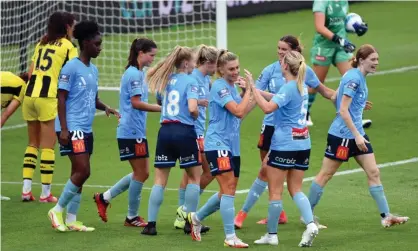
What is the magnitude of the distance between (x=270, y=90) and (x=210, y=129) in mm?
1418

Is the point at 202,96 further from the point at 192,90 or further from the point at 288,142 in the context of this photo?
the point at 288,142

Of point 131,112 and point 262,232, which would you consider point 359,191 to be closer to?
point 262,232

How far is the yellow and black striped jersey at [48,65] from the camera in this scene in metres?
14.1

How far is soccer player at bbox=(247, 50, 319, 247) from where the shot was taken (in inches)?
468

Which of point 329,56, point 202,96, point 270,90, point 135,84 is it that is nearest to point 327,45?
point 329,56

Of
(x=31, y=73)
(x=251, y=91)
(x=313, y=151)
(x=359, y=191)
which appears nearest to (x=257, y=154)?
(x=313, y=151)

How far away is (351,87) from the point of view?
12.5 meters

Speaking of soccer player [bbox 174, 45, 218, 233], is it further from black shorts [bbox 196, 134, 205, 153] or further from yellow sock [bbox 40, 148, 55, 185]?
yellow sock [bbox 40, 148, 55, 185]

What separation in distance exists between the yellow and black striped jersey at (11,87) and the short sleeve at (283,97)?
427cm

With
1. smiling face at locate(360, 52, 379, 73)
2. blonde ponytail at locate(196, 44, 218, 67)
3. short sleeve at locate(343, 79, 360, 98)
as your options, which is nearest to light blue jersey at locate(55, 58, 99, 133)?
blonde ponytail at locate(196, 44, 218, 67)

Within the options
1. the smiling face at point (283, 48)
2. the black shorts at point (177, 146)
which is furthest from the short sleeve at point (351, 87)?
the black shorts at point (177, 146)

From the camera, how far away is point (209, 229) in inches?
503

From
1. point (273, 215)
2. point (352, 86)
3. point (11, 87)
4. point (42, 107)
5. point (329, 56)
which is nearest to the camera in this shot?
point (273, 215)

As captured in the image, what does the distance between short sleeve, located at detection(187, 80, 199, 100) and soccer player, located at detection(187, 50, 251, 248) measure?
18 cm
